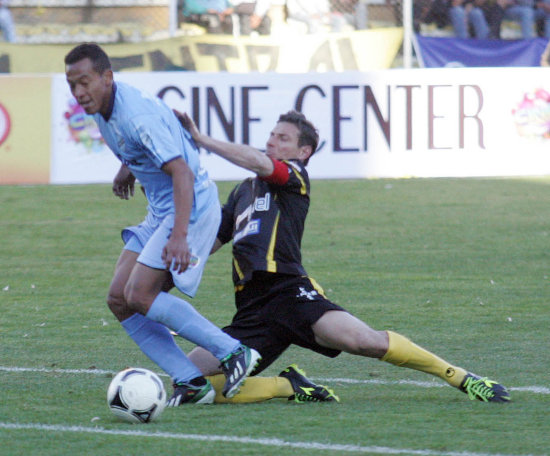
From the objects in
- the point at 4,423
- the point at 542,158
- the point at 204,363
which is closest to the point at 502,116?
the point at 542,158

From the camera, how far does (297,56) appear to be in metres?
18.9

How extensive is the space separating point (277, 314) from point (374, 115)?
36.5 feet

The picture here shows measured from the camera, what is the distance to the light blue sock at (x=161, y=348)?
523cm

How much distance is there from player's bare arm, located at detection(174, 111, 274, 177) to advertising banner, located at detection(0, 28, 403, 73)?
1355 cm

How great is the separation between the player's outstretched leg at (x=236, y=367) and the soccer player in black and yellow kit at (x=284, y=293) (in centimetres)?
22

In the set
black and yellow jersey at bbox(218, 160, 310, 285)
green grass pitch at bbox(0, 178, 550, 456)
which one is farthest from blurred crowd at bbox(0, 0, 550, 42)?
black and yellow jersey at bbox(218, 160, 310, 285)

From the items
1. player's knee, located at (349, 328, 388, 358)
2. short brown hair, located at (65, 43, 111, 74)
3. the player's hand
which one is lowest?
player's knee, located at (349, 328, 388, 358)

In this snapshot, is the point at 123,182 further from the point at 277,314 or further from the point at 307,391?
the point at 307,391

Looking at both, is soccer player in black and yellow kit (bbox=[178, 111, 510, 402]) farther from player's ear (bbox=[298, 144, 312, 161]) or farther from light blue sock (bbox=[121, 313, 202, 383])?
light blue sock (bbox=[121, 313, 202, 383])

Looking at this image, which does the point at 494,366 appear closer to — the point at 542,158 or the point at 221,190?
the point at 221,190

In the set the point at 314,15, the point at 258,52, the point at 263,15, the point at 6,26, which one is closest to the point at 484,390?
the point at 258,52

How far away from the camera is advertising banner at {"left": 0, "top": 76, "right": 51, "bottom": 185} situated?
15.6m

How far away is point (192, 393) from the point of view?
5.20 m

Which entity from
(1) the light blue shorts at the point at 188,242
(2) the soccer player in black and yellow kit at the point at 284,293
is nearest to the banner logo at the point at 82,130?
(2) the soccer player in black and yellow kit at the point at 284,293
